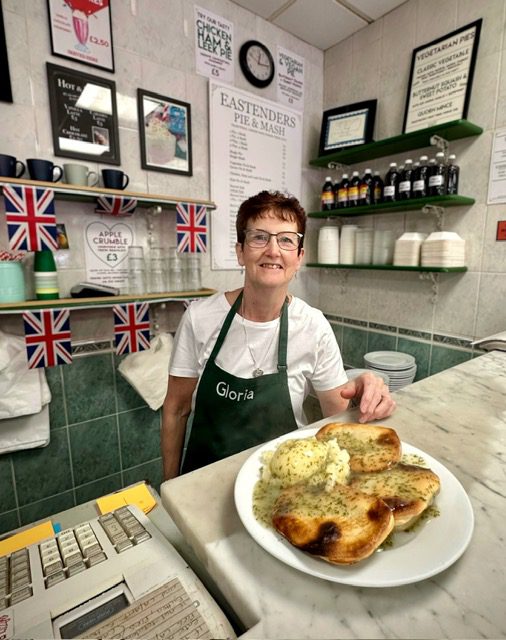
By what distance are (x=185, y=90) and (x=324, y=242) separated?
137 centimetres

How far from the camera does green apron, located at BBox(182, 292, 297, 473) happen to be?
1269mm

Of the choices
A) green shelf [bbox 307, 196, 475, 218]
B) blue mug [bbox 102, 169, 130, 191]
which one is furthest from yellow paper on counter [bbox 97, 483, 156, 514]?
green shelf [bbox 307, 196, 475, 218]

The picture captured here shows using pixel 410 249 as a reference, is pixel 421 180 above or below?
above

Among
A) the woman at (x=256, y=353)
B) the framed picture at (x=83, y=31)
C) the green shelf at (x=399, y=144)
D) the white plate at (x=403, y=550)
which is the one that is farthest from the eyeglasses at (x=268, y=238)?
the framed picture at (x=83, y=31)

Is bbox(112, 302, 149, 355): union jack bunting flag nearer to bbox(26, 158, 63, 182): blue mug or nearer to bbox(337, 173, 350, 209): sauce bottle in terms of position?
bbox(26, 158, 63, 182): blue mug

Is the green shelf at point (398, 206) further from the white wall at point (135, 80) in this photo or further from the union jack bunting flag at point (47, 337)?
the union jack bunting flag at point (47, 337)

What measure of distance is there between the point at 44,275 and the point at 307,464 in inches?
63.6

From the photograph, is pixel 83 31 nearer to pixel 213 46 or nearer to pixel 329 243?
pixel 213 46

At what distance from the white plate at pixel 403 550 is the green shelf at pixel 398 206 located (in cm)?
186

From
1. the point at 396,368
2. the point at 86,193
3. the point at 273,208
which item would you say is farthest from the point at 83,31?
the point at 396,368

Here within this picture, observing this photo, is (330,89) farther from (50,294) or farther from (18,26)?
(50,294)

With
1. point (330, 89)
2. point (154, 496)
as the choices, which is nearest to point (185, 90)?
point (330, 89)

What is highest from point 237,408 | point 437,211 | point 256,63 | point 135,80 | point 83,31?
point 256,63

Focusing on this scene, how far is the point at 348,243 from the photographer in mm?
2664
